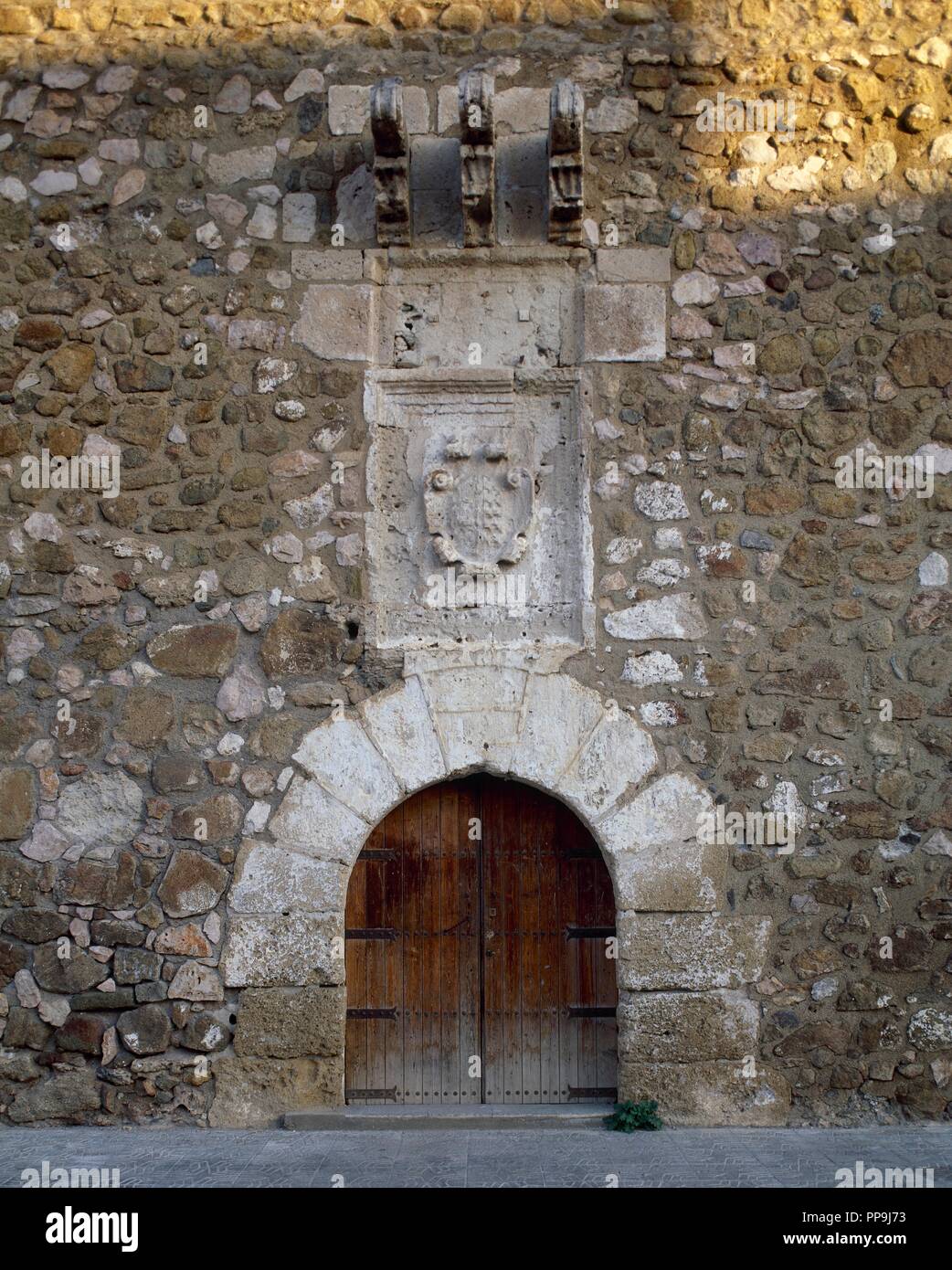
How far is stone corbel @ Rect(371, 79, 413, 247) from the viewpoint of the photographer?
4371 millimetres

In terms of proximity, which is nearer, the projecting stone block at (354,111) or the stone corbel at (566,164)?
the stone corbel at (566,164)

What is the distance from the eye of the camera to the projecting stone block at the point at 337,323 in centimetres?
466

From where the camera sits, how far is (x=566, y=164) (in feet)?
14.7

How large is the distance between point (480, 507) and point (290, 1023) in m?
2.10

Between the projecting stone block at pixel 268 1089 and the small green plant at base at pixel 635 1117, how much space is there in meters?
1.04

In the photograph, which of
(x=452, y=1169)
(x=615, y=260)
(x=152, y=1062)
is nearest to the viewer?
(x=452, y=1169)

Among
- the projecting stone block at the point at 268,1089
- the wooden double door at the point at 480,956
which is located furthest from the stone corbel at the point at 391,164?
the projecting stone block at the point at 268,1089

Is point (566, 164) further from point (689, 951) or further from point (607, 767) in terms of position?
point (689, 951)

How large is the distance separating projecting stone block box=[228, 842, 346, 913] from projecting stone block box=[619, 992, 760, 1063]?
1199 millimetres

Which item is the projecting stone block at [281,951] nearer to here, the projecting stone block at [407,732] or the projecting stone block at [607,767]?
the projecting stone block at [407,732]

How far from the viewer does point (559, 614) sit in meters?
4.61

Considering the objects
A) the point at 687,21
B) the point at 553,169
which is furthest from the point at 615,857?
the point at 687,21

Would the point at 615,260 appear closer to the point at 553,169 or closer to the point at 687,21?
the point at 553,169

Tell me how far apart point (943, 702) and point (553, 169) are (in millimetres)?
2566
